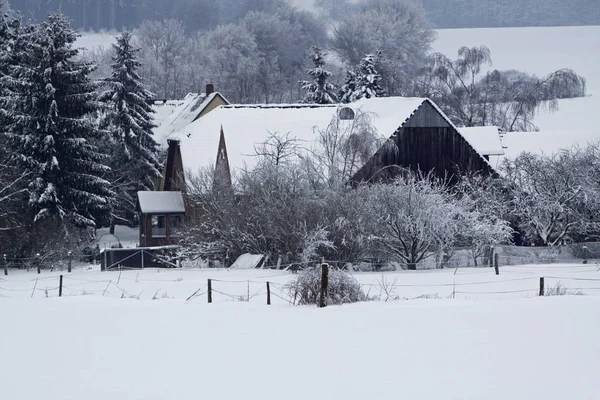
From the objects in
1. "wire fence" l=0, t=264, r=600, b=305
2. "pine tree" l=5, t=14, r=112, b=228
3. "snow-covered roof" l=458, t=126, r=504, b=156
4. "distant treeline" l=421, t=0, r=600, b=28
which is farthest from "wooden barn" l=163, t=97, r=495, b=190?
"distant treeline" l=421, t=0, r=600, b=28

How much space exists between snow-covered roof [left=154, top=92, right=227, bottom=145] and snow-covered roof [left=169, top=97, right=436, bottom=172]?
11.7m

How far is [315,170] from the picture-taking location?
3609 centimetres

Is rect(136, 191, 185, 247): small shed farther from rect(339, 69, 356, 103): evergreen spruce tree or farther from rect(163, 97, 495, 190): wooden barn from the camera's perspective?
rect(339, 69, 356, 103): evergreen spruce tree

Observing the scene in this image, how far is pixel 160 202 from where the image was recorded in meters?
48.5

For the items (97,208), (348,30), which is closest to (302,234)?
(97,208)

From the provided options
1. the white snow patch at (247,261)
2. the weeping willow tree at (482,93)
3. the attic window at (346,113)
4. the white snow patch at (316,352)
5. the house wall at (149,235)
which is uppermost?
the weeping willow tree at (482,93)

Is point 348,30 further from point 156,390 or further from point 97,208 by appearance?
point 156,390

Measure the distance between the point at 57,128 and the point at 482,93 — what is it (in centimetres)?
4494

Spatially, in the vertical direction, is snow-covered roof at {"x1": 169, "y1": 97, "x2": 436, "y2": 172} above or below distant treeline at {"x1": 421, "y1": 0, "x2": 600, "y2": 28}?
below

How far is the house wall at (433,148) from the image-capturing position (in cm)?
4531

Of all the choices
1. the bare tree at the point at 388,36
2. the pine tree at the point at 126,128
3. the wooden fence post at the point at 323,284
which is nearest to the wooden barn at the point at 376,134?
the pine tree at the point at 126,128

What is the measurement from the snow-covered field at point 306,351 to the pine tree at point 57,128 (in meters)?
22.9

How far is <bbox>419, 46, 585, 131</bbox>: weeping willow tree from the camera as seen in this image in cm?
7206

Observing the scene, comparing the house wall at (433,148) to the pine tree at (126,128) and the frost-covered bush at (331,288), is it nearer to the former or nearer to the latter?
the pine tree at (126,128)
